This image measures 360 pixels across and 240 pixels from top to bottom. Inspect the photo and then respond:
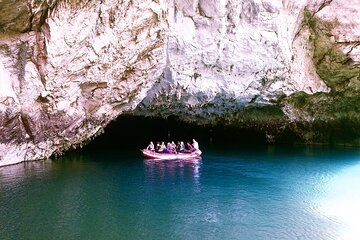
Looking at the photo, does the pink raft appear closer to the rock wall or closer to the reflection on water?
the rock wall

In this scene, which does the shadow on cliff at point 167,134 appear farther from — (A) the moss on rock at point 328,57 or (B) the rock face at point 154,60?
(A) the moss on rock at point 328,57

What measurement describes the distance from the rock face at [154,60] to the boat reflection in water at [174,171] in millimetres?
3764

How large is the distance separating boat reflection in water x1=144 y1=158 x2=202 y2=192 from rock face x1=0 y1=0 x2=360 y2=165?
376cm

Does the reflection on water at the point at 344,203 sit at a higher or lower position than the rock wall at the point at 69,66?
lower

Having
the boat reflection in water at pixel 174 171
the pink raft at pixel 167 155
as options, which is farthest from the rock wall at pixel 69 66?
the pink raft at pixel 167 155

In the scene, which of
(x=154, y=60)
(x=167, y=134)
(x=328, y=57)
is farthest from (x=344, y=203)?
(x=167, y=134)

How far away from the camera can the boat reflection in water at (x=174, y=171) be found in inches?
776

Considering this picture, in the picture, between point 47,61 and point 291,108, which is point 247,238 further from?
point 291,108

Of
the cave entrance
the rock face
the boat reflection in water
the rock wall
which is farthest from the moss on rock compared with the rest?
the boat reflection in water

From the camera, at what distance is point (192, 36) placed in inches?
843

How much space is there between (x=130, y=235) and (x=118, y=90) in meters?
11.3

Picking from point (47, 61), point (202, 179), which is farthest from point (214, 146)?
point (47, 61)

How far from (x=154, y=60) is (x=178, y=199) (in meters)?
8.25

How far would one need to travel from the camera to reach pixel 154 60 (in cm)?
2152
